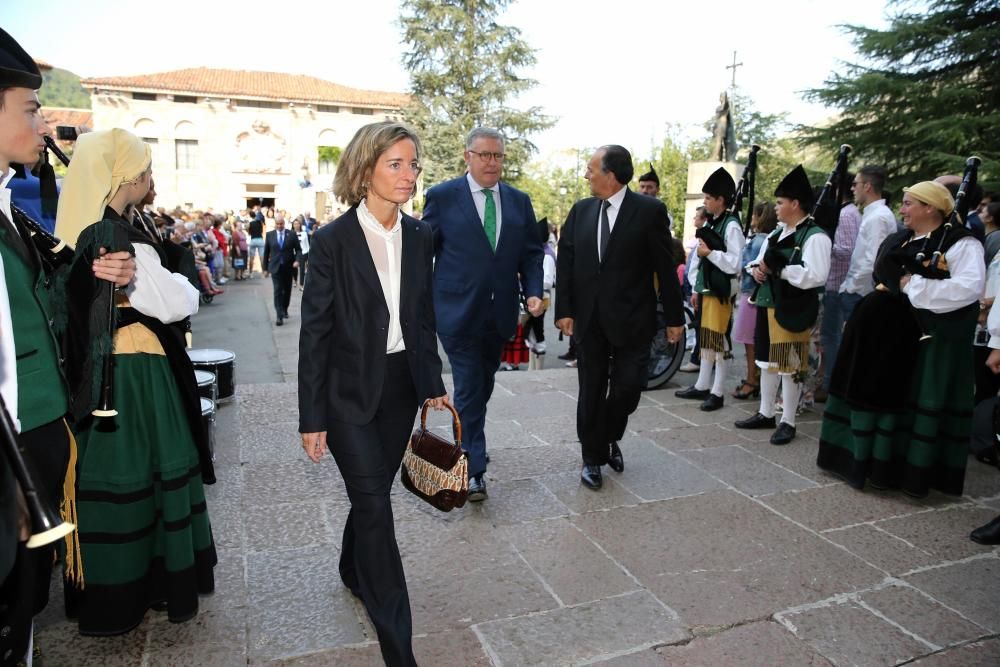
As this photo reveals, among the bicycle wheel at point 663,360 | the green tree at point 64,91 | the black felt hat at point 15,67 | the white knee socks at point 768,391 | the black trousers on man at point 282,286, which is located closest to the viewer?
the black felt hat at point 15,67

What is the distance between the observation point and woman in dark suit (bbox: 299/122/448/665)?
245cm

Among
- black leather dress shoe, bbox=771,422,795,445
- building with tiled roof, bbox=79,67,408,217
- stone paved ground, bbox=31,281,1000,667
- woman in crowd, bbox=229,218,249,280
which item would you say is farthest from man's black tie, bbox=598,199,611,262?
building with tiled roof, bbox=79,67,408,217

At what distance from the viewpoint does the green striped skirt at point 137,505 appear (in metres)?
2.57

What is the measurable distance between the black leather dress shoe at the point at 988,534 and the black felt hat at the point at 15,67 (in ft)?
14.8

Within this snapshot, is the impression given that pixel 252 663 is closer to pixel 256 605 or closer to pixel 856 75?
pixel 256 605

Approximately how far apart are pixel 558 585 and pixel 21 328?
228cm

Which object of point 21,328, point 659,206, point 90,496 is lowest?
point 90,496

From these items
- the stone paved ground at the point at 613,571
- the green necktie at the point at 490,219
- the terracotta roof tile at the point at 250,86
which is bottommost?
the stone paved ground at the point at 613,571

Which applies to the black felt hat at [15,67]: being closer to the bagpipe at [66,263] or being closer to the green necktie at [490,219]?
the bagpipe at [66,263]

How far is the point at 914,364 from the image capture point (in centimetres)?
424

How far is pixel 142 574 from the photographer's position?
2.66m

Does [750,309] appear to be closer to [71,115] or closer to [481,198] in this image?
[481,198]

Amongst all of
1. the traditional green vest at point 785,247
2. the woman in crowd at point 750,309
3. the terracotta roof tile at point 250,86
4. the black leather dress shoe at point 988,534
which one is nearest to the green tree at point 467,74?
the terracotta roof tile at point 250,86

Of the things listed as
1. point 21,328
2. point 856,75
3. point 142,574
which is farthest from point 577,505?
point 856,75
